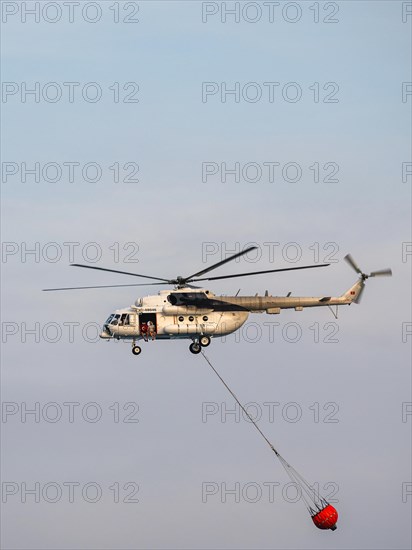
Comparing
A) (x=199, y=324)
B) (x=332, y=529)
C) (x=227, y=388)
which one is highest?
(x=199, y=324)

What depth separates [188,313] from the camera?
72.1 metres

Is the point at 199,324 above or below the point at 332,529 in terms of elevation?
above

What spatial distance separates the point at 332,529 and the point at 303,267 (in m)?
22.9

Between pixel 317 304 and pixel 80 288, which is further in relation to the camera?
pixel 317 304

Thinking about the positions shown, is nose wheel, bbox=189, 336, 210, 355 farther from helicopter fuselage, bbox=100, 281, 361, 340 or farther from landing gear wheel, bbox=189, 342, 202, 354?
helicopter fuselage, bbox=100, 281, 361, 340

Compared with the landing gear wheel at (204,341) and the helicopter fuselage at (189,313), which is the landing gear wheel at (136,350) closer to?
the helicopter fuselage at (189,313)

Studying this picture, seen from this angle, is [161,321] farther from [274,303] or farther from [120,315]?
[274,303]

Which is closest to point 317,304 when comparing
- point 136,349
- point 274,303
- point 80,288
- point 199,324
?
point 274,303

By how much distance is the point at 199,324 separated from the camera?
7238 cm

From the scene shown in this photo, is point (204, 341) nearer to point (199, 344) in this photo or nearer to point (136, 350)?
point (199, 344)

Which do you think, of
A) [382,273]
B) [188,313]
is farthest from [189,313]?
[382,273]

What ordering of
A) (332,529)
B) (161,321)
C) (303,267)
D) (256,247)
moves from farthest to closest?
1. (332,529)
2. (161,321)
3. (303,267)
4. (256,247)

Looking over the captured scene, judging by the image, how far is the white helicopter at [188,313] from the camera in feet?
236

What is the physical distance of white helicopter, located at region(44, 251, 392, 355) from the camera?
236 ft
